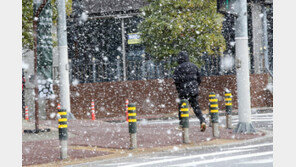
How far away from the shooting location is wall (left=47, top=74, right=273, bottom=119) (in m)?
22.4

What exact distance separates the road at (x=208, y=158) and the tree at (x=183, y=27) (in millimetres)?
11522

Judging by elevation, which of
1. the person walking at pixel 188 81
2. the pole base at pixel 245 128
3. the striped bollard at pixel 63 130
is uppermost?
the person walking at pixel 188 81

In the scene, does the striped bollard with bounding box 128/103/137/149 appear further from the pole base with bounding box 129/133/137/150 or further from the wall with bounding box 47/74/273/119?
the wall with bounding box 47/74/273/119

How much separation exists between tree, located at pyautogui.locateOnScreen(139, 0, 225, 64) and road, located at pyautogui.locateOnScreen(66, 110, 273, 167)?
11522mm

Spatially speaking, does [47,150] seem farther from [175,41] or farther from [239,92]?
[175,41]

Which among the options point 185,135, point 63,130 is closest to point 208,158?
point 185,135

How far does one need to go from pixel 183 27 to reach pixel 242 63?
9.75 m

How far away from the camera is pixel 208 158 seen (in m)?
8.27

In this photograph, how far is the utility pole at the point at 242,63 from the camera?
11.4 m

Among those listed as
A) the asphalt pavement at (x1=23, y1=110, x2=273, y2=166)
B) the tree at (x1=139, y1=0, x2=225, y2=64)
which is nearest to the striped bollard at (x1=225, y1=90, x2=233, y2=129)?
the asphalt pavement at (x1=23, y1=110, x2=273, y2=166)

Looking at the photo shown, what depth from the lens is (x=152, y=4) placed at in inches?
876

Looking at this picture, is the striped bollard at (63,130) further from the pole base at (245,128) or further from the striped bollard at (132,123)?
the pole base at (245,128)

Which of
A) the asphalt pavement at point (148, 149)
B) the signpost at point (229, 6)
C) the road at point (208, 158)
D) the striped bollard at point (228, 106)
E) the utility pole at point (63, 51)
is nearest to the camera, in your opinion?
the road at point (208, 158)

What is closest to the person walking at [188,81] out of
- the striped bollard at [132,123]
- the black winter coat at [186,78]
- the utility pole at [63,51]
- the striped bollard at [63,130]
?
the black winter coat at [186,78]
